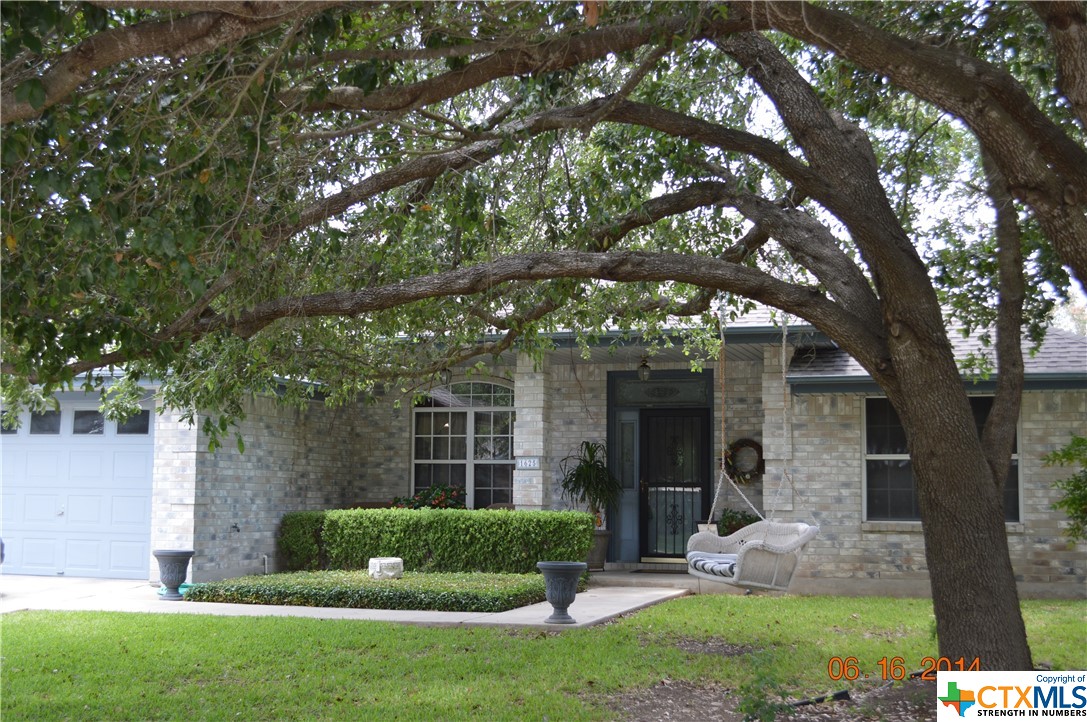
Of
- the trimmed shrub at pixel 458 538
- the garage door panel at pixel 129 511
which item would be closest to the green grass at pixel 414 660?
the trimmed shrub at pixel 458 538

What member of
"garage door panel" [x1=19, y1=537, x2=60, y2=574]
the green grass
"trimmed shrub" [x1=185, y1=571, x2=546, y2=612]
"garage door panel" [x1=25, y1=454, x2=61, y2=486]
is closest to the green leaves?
the green grass

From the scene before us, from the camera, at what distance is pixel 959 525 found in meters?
6.33

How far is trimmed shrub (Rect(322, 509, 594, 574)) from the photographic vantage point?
555 inches

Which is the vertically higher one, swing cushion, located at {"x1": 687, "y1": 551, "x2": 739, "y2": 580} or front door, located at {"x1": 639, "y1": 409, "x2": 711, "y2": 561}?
front door, located at {"x1": 639, "y1": 409, "x2": 711, "y2": 561}

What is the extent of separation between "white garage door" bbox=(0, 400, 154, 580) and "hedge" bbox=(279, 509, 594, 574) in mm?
2206

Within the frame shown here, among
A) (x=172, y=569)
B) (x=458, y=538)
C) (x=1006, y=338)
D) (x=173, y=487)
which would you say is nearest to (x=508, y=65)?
(x=1006, y=338)

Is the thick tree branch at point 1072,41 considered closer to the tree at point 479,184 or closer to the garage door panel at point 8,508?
the tree at point 479,184

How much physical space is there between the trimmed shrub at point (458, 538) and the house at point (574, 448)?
80 centimetres

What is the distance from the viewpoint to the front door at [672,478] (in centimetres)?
1594

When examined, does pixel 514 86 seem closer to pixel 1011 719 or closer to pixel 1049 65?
pixel 1049 65

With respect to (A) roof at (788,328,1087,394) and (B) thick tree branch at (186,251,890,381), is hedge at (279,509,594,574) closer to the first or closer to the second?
(A) roof at (788,328,1087,394)

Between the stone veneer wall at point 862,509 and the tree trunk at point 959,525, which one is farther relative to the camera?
the stone veneer wall at point 862,509

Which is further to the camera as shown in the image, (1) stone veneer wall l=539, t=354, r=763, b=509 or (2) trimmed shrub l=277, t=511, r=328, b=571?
(1) stone veneer wall l=539, t=354, r=763, b=509

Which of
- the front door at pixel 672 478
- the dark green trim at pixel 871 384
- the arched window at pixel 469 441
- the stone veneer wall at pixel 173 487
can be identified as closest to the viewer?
the dark green trim at pixel 871 384
